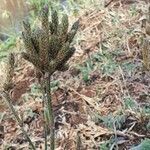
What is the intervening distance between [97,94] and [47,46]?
130 centimetres

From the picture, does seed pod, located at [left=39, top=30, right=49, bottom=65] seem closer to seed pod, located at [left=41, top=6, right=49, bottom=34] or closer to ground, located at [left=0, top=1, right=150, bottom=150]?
seed pod, located at [left=41, top=6, right=49, bottom=34]

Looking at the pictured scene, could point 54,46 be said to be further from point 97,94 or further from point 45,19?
point 97,94

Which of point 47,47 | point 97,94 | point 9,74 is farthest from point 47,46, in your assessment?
point 97,94

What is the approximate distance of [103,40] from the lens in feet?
10.7

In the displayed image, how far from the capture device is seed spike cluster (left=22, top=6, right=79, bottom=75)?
4.74 ft

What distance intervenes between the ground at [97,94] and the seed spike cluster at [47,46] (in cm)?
80

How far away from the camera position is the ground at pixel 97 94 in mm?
2387

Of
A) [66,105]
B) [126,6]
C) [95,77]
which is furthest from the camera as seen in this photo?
[126,6]

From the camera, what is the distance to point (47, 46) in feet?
4.74

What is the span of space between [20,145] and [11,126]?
0.83 ft

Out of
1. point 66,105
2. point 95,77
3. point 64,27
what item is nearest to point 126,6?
point 95,77

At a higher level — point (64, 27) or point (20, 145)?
point (64, 27)

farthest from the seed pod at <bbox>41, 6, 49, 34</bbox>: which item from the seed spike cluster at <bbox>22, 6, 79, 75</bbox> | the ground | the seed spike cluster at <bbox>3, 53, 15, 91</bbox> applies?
the ground

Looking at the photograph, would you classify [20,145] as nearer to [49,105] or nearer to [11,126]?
[11,126]
